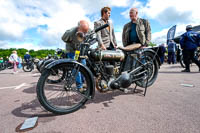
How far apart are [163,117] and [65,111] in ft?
4.42

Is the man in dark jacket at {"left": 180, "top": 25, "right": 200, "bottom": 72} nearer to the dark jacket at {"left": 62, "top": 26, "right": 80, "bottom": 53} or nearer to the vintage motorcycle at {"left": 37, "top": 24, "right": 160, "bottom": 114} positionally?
the vintage motorcycle at {"left": 37, "top": 24, "right": 160, "bottom": 114}

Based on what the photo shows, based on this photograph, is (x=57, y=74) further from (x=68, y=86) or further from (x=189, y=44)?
(x=189, y=44)

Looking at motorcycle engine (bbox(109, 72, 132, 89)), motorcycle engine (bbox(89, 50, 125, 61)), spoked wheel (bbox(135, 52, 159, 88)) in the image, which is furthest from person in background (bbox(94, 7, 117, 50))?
motorcycle engine (bbox(109, 72, 132, 89))

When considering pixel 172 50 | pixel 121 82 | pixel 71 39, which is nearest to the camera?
pixel 121 82

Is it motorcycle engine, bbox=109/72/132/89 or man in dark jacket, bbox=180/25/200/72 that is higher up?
man in dark jacket, bbox=180/25/200/72

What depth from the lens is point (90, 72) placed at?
186 centimetres

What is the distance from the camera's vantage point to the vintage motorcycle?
170cm

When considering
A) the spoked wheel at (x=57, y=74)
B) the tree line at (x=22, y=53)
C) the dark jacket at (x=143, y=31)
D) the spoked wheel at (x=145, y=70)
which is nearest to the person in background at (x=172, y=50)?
the dark jacket at (x=143, y=31)

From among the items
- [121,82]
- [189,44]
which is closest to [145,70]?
[121,82]

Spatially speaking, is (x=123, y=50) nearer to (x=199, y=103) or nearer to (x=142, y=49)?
(x=142, y=49)

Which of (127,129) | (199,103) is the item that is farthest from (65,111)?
(199,103)

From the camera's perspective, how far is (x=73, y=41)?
2.58 meters

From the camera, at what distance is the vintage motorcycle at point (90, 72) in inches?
66.9

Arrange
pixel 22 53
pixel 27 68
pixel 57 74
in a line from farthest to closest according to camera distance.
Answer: pixel 22 53 < pixel 27 68 < pixel 57 74
